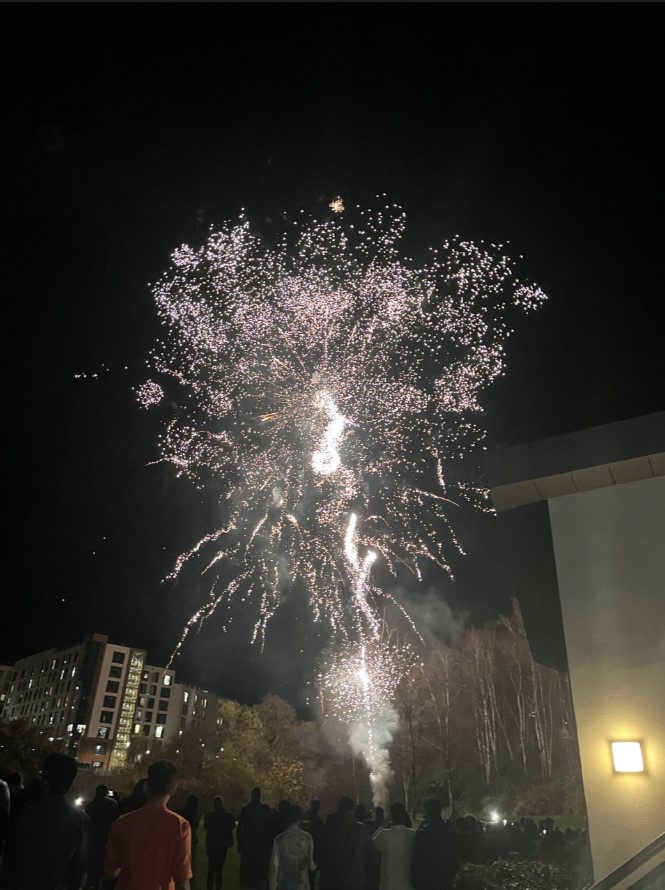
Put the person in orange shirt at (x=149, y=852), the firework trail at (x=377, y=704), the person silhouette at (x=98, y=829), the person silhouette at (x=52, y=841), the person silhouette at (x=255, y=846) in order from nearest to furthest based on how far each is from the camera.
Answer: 1. the person in orange shirt at (x=149, y=852)
2. the person silhouette at (x=52, y=841)
3. the person silhouette at (x=98, y=829)
4. the person silhouette at (x=255, y=846)
5. the firework trail at (x=377, y=704)

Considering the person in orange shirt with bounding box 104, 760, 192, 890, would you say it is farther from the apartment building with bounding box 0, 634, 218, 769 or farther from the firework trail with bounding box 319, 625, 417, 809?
the apartment building with bounding box 0, 634, 218, 769

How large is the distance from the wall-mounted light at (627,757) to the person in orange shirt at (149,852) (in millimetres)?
2758

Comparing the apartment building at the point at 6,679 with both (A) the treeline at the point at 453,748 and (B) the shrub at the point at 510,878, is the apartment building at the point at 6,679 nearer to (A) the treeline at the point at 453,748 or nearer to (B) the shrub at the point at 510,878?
(A) the treeline at the point at 453,748

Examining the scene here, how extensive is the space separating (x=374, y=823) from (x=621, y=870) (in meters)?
5.75

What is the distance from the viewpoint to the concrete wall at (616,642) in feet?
12.7

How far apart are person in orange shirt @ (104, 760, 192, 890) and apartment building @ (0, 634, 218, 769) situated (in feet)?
222

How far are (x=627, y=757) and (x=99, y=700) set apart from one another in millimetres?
76729

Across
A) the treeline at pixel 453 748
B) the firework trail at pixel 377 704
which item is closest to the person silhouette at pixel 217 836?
the treeline at pixel 453 748

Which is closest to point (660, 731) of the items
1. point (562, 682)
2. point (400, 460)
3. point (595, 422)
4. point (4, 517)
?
point (595, 422)

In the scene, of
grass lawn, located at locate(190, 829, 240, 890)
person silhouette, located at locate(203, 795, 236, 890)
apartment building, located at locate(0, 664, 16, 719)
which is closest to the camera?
person silhouette, located at locate(203, 795, 236, 890)

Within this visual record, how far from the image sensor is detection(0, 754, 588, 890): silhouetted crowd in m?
2.67

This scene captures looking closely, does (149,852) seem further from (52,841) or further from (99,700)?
(99,700)

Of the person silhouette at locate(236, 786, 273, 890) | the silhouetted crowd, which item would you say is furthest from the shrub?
the person silhouette at locate(236, 786, 273, 890)

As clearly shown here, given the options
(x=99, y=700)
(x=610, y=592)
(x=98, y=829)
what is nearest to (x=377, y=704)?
(x=98, y=829)
